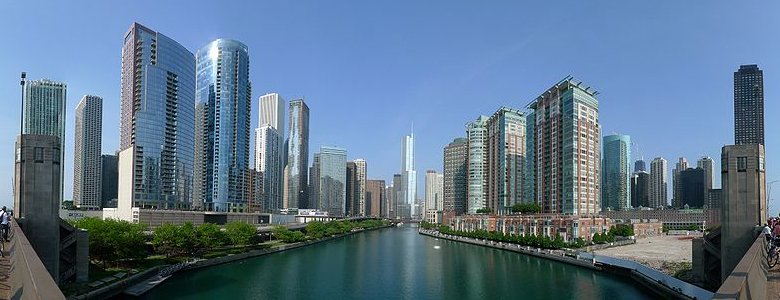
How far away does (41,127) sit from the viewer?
183125 millimetres

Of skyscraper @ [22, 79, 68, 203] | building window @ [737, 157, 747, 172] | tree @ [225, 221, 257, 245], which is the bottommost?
tree @ [225, 221, 257, 245]

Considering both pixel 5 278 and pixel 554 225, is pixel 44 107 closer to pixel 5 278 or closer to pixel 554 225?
pixel 554 225

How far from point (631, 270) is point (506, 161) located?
345 ft

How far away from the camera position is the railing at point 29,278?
45.8 ft

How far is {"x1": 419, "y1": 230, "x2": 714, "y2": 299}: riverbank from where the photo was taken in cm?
4864

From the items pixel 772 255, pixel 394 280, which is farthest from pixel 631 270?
pixel 772 255

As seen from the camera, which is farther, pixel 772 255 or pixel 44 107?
pixel 44 107

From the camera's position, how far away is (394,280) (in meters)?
69.2

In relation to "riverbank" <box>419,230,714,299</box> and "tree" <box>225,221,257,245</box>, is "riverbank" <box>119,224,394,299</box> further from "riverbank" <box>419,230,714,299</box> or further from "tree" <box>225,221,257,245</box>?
"riverbank" <box>419,230,714,299</box>

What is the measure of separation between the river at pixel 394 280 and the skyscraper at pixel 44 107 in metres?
144

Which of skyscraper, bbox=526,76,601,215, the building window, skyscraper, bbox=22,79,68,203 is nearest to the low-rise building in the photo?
skyscraper, bbox=526,76,601,215

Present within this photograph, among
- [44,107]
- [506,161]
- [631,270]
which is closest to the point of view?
[631,270]

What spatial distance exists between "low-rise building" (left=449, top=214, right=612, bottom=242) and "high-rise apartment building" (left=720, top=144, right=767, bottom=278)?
7475 cm

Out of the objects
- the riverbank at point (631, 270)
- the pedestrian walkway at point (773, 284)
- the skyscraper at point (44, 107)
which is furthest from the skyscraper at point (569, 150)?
the skyscraper at point (44, 107)
